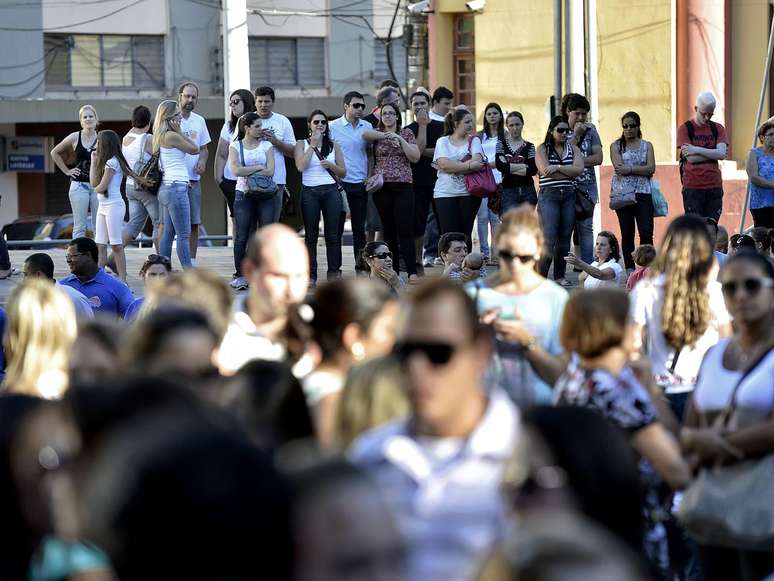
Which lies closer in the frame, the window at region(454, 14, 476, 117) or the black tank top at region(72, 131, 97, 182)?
the black tank top at region(72, 131, 97, 182)

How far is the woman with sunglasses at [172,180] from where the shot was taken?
43.6ft

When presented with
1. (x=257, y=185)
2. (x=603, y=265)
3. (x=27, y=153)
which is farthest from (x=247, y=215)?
(x=27, y=153)

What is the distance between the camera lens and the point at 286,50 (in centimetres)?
4197

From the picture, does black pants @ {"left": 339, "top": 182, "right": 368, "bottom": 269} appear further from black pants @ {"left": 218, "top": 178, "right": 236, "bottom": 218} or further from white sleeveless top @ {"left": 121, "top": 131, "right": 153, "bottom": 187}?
white sleeveless top @ {"left": 121, "top": 131, "right": 153, "bottom": 187}

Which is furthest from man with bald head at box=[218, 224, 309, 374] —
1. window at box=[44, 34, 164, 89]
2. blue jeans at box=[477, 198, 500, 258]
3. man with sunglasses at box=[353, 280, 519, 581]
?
window at box=[44, 34, 164, 89]

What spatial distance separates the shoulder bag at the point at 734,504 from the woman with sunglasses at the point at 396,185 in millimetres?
8060

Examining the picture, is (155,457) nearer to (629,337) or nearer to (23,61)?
(629,337)

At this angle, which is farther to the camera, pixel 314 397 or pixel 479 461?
pixel 314 397

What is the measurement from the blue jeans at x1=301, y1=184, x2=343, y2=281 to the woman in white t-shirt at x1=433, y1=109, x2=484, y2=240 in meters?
0.95

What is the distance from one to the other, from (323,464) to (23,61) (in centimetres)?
3691

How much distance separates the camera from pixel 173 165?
13.3 meters

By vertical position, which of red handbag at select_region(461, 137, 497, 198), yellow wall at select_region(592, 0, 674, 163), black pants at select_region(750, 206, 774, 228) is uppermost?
yellow wall at select_region(592, 0, 674, 163)

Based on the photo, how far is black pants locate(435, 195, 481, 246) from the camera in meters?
13.6

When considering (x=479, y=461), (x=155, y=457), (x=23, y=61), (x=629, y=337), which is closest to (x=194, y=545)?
(x=155, y=457)
